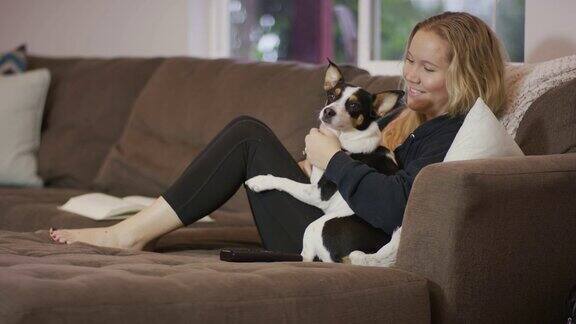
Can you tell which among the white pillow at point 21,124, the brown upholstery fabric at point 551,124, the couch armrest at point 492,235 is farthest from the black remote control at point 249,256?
the white pillow at point 21,124

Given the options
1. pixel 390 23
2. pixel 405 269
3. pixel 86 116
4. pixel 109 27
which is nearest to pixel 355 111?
pixel 405 269

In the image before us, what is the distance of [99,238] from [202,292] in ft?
3.04

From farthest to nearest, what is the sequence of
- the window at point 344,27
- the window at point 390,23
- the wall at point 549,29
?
the window at point 390,23 → the window at point 344,27 → the wall at point 549,29

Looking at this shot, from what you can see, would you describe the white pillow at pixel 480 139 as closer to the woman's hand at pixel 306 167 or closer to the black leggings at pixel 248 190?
the black leggings at pixel 248 190

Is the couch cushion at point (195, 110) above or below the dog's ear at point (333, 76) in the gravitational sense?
below

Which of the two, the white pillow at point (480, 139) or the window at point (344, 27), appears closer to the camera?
the white pillow at point (480, 139)

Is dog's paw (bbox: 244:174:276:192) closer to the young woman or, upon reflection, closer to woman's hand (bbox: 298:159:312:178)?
the young woman

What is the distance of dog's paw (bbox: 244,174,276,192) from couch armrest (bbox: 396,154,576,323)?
564mm

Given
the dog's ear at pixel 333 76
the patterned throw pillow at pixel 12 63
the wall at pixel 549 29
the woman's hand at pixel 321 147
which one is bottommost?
the patterned throw pillow at pixel 12 63

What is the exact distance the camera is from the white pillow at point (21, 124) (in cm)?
442

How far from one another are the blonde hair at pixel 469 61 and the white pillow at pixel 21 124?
218cm

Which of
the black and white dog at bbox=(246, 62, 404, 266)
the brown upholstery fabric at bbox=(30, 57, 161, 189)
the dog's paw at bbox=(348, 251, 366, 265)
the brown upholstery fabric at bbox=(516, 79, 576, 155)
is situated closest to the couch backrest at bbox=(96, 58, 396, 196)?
the brown upholstery fabric at bbox=(30, 57, 161, 189)

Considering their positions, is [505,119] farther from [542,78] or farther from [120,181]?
[120,181]

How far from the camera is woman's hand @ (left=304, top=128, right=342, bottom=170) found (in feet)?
9.04
